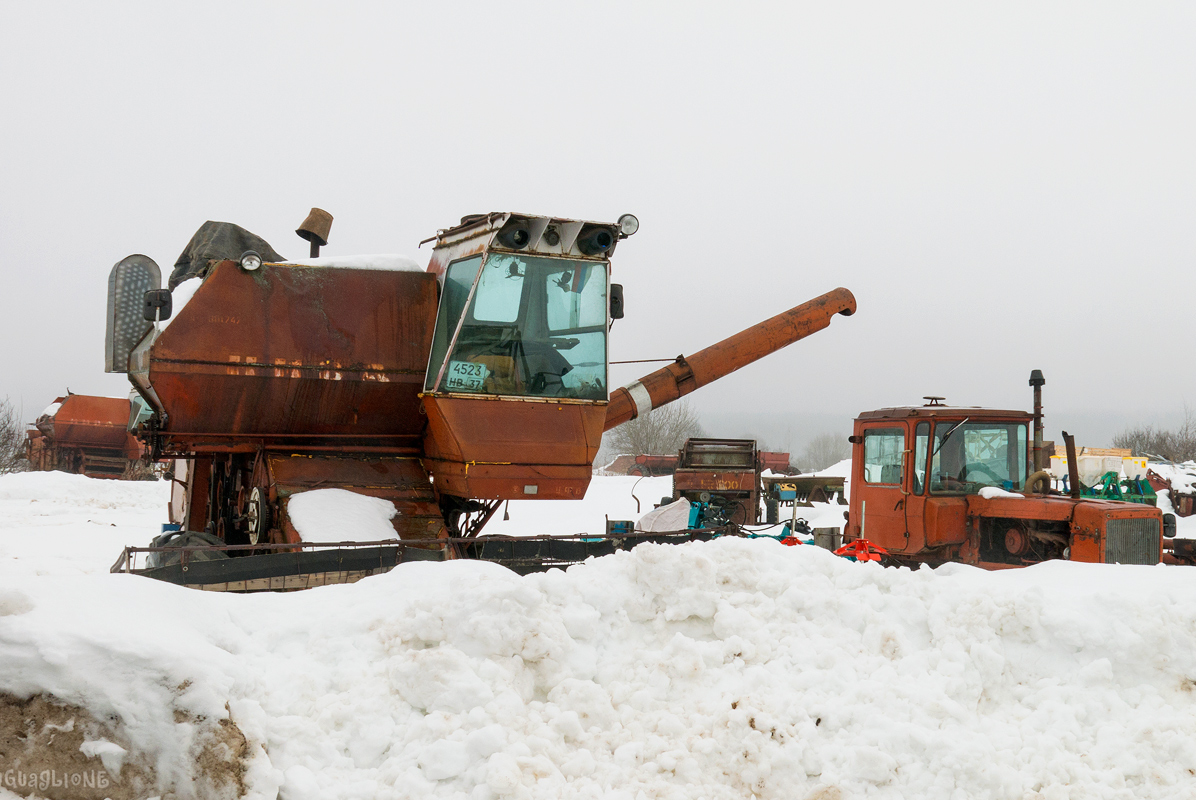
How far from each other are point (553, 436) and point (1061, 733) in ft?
13.2

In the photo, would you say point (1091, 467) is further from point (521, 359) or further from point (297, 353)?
point (297, 353)

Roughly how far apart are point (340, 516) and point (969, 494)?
6.26 meters

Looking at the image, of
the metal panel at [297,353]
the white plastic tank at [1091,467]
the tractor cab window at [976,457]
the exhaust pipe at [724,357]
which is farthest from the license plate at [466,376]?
the white plastic tank at [1091,467]

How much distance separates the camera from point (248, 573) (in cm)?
543

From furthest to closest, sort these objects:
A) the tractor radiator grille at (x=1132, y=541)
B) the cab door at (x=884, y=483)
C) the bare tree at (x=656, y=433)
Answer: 1. the bare tree at (x=656, y=433)
2. the cab door at (x=884, y=483)
3. the tractor radiator grille at (x=1132, y=541)

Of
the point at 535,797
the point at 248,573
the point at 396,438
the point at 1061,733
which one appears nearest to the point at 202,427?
the point at 396,438

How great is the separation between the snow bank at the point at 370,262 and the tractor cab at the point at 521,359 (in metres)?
0.53

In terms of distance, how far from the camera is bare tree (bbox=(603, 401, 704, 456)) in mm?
58438

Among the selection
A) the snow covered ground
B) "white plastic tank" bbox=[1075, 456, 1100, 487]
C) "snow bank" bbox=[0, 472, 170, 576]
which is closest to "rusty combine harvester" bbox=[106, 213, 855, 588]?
the snow covered ground

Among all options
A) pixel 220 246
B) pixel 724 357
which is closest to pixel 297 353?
pixel 220 246

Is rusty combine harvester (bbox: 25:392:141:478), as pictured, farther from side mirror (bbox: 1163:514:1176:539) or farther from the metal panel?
side mirror (bbox: 1163:514:1176:539)

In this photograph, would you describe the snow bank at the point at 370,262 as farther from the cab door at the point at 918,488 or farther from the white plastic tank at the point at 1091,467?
the white plastic tank at the point at 1091,467

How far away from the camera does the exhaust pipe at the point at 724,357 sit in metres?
8.88

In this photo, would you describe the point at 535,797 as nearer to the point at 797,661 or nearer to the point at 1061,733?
the point at 797,661
